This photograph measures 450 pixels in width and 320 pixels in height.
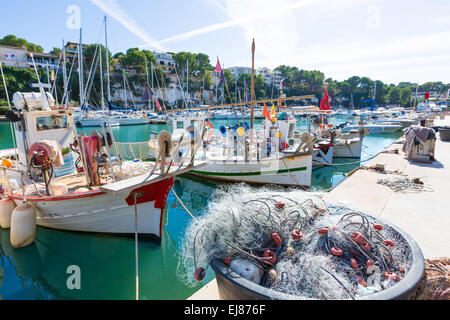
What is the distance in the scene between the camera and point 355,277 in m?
2.85

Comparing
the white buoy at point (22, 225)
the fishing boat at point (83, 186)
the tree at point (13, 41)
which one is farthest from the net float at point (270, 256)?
the tree at point (13, 41)

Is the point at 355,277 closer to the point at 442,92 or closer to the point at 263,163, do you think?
the point at 263,163

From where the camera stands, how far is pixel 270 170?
38.8 ft

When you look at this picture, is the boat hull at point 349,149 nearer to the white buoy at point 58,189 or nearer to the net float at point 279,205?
the net float at point 279,205

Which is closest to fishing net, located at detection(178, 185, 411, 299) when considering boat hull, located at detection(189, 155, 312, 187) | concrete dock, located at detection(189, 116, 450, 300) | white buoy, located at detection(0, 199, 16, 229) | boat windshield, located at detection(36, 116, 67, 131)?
concrete dock, located at detection(189, 116, 450, 300)

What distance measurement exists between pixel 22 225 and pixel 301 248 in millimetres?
7344

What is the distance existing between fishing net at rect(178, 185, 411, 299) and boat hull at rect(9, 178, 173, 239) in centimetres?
325

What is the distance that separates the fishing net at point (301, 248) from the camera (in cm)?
275

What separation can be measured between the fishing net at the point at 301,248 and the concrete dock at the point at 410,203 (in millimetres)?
1077

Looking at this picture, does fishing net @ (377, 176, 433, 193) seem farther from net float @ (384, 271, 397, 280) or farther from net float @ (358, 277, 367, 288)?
net float @ (358, 277, 367, 288)

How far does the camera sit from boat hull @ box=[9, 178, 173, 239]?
6551 mm

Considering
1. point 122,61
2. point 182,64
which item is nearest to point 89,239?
point 122,61

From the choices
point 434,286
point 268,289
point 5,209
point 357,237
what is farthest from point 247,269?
point 5,209
